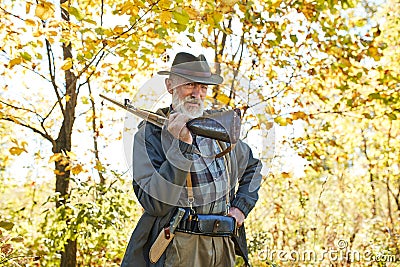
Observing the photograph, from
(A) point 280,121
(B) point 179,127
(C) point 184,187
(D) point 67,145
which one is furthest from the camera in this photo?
(D) point 67,145

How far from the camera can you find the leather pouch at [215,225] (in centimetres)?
200

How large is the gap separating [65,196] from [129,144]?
1741 millimetres

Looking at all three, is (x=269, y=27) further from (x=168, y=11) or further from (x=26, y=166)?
(x=26, y=166)

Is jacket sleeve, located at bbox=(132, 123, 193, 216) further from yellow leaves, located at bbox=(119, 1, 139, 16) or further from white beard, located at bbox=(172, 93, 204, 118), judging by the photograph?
yellow leaves, located at bbox=(119, 1, 139, 16)

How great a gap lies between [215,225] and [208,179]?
0.60 ft

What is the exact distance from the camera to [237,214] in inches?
86.0

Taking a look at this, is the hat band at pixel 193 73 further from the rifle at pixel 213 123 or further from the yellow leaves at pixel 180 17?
the yellow leaves at pixel 180 17

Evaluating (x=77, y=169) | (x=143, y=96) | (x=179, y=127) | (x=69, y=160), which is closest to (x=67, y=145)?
(x=69, y=160)

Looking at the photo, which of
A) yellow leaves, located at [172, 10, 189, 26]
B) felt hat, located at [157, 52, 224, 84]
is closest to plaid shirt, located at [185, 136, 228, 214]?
felt hat, located at [157, 52, 224, 84]

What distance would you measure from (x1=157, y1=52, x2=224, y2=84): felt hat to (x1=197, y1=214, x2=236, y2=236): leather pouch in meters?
0.55

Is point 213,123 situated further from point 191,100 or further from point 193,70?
point 193,70

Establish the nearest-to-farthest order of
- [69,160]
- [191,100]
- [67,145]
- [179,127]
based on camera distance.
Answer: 1. [179,127]
2. [191,100]
3. [69,160]
4. [67,145]

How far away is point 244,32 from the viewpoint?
13.0 feet

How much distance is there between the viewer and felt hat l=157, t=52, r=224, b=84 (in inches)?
82.9
